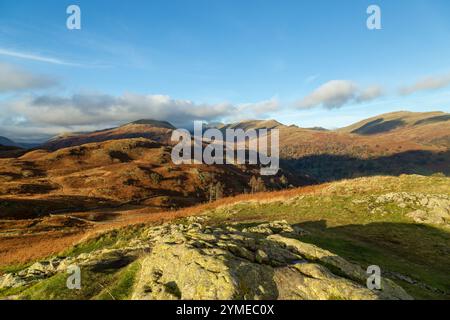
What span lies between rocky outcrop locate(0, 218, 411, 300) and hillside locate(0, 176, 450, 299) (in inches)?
1.7

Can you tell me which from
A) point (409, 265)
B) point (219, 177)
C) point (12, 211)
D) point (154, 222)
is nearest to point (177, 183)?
point (219, 177)

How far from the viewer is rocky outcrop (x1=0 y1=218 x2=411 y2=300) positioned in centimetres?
1260

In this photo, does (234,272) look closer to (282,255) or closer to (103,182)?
(282,255)

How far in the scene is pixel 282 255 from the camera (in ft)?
56.1

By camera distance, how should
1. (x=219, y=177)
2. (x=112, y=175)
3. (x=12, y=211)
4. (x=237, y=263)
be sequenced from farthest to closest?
1. (x=219, y=177)
2. (x=112, y=175)
3. (x=12, y=211)
4. (x=237, y=263)

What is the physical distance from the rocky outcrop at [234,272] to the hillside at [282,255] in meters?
0.04

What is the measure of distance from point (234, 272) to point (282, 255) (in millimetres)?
4534

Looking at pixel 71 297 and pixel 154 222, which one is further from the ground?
pixel 71 297

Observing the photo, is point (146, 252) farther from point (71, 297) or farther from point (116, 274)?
point (71, 297)

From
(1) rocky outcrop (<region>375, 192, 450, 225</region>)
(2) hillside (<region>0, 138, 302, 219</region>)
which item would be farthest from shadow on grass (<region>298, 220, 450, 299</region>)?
(2) hillside (<region>0, 138, 302, 219</region>)

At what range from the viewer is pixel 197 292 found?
12.4 meters

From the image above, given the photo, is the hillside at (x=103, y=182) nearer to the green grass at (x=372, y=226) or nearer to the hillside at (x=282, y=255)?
the green grass at (x=372, y=226)
